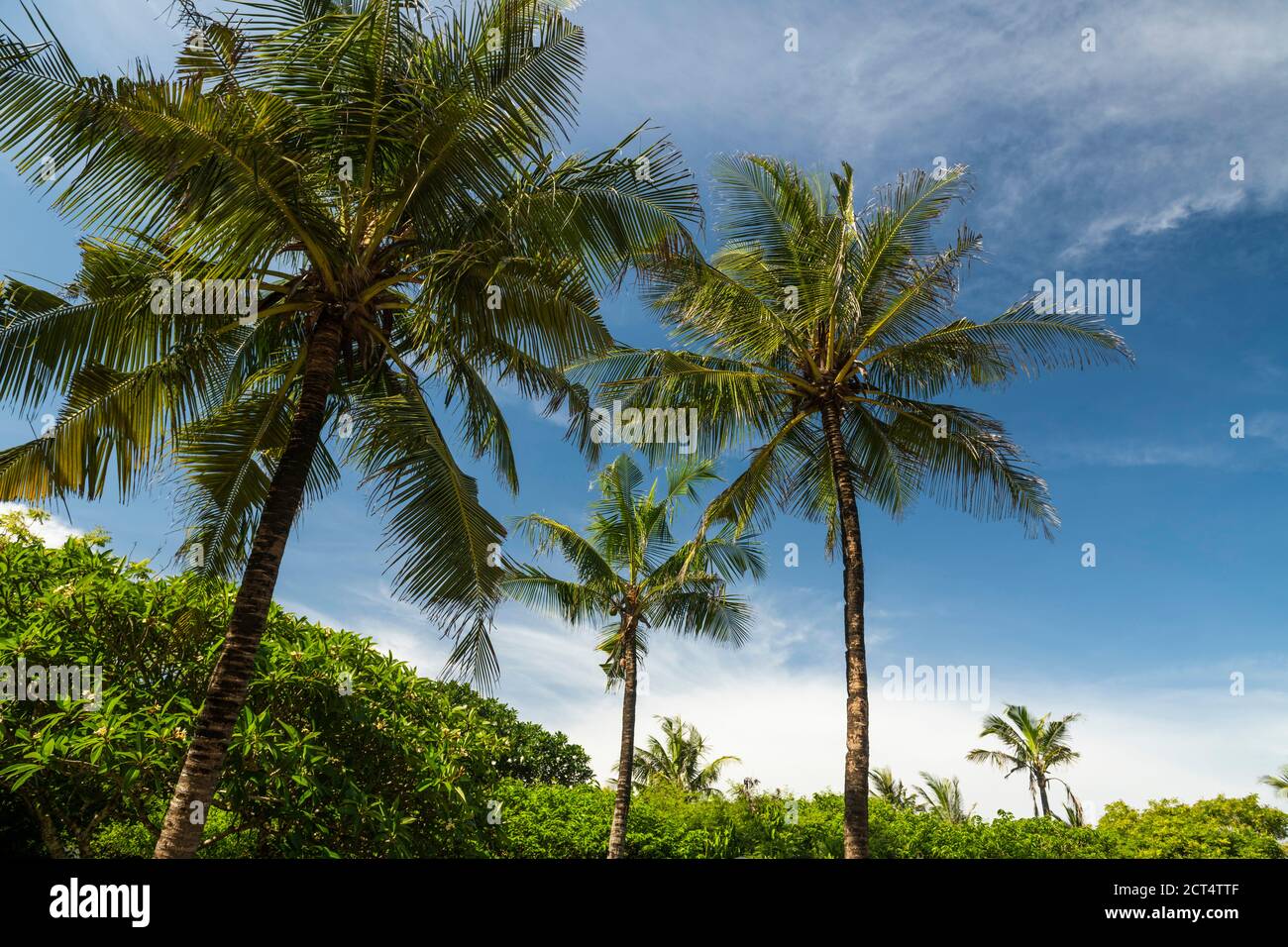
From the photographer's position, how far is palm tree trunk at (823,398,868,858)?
1056 cm

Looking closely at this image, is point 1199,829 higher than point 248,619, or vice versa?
point 248,619

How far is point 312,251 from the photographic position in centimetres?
704

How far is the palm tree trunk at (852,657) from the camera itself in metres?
10.6

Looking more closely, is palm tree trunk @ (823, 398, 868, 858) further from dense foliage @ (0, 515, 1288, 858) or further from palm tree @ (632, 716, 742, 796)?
palm tree @ (632, 716, 742, 796)

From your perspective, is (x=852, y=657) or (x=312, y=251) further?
(x=852, y=657)

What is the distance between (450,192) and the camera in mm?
7516

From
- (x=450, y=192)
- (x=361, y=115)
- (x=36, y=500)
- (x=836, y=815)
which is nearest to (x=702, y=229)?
(x=450, y=192)

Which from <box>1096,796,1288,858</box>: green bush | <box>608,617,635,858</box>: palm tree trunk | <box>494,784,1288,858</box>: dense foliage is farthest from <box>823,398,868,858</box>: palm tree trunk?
<box>1096,796,1288,858</box>: green bush

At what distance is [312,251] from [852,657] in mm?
8633

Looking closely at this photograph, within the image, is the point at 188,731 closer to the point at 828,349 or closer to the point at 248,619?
the point at 248,619

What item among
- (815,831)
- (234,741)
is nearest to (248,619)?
(234,741)

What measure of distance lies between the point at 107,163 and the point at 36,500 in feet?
10.2

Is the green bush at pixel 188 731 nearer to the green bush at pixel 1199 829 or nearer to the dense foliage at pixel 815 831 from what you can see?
the dense foliage at pixel 815 831
